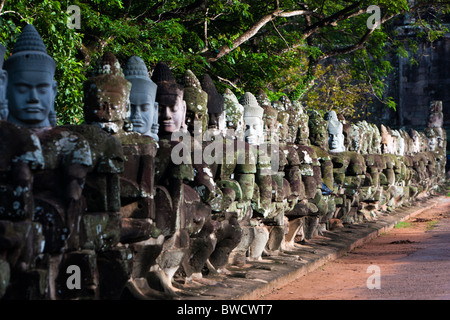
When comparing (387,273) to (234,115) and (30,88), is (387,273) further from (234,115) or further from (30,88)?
(30,88)

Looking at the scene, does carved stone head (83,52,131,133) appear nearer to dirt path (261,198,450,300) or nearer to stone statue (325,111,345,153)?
dirt path (261,198,450,300)

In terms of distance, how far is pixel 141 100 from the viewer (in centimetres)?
659

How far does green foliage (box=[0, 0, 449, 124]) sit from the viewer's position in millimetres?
10430

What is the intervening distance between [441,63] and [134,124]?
34.3m

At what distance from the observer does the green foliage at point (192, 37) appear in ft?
34.2

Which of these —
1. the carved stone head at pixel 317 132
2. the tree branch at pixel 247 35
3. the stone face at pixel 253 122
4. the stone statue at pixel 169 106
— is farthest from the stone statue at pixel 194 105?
the tree branch at pixel 247 35

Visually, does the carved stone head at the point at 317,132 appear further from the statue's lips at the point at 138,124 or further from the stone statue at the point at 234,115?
the statue's lips at the point at 138,124

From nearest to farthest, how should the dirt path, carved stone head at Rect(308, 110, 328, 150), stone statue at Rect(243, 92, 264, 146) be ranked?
the dirt path → stone statue at Rect(243, 92, 264, 146) → carved stone head at Rect(308, 110, 328, 150)

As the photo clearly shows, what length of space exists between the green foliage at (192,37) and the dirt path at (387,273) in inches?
164

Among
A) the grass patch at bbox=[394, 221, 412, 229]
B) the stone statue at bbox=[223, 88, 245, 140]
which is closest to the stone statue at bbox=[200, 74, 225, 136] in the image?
the stone statue at bbox=[223, 88, 245, 140]

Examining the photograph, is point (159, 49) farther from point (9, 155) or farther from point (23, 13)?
point (9, 155)

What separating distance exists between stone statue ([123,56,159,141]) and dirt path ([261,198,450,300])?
212 centimetres

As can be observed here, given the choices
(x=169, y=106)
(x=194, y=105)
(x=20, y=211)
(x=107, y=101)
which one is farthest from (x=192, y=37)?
(x=20, y=211)

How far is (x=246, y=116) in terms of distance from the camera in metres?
9.66
